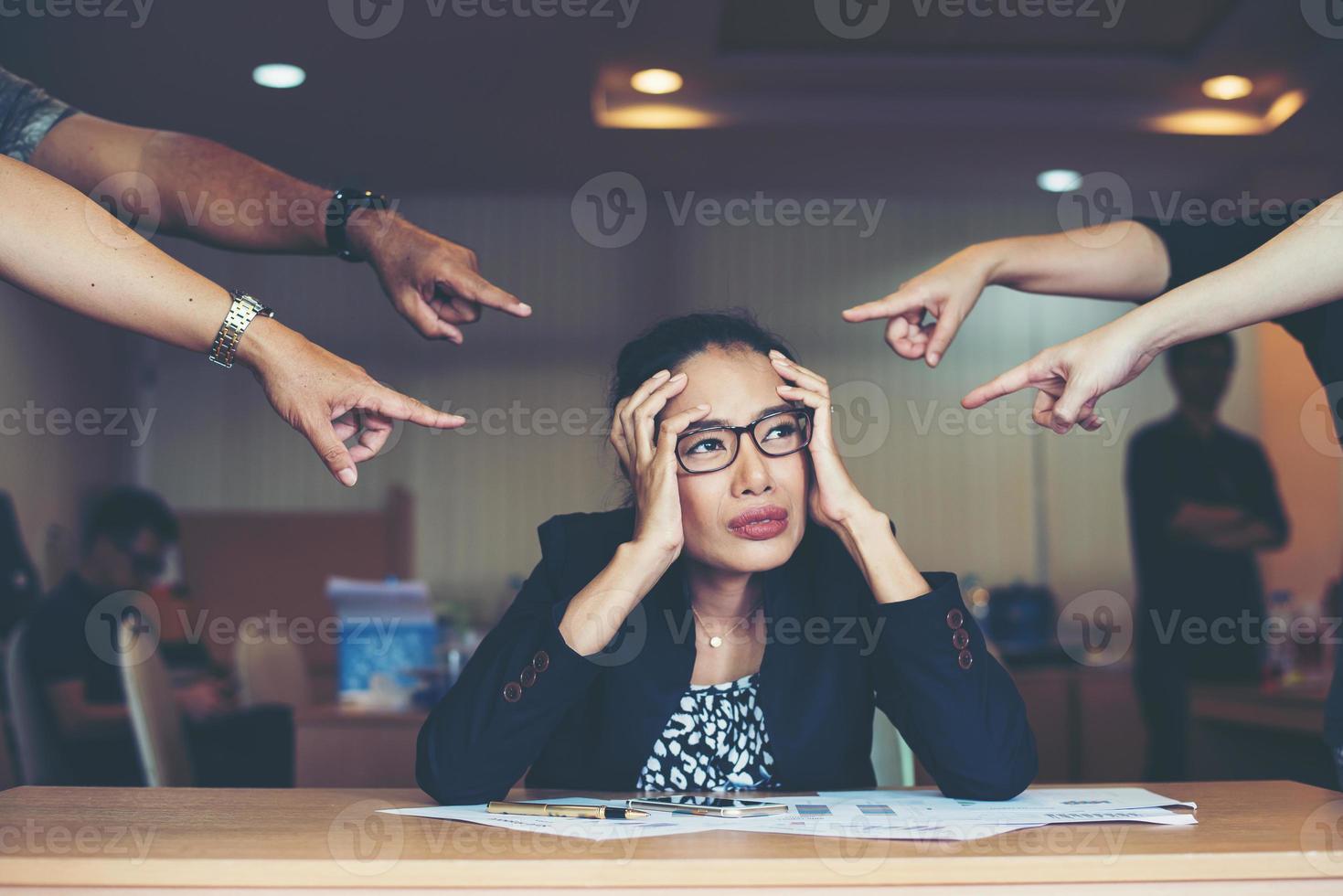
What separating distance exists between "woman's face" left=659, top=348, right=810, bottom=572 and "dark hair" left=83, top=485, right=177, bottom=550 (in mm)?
3384

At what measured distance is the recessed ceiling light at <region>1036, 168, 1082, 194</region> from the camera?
511 centimetres

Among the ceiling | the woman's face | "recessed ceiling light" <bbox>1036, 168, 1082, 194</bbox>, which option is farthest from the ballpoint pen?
"recessed ceiling light" <bbox>1036, 168, 1082, 194</bbox>

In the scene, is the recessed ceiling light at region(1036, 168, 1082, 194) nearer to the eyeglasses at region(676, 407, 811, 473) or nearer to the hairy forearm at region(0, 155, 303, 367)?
the eyeglasses at region(676, 407, 811, 473)

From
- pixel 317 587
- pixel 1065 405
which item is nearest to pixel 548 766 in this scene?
pixel 1065 405

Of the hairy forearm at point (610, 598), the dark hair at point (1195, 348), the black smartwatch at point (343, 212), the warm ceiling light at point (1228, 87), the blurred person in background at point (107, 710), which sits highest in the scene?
the warm ceiling light at point (1228, 87)

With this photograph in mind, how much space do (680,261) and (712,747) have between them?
4.49 m

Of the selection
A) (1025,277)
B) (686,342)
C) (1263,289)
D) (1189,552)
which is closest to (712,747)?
(686,342)

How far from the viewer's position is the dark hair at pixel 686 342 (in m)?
1.73

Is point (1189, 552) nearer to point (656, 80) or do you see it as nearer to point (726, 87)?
point (726, 87)

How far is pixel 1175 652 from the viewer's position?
4.08 meters

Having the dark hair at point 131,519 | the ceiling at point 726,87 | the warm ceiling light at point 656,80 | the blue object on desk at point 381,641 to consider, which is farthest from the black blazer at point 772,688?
the dark hair at point 131,519

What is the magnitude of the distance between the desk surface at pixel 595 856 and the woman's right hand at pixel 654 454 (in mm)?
461

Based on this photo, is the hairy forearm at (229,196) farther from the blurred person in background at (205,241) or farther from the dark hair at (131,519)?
the dark hair at (131,519)

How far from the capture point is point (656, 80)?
429 cm
